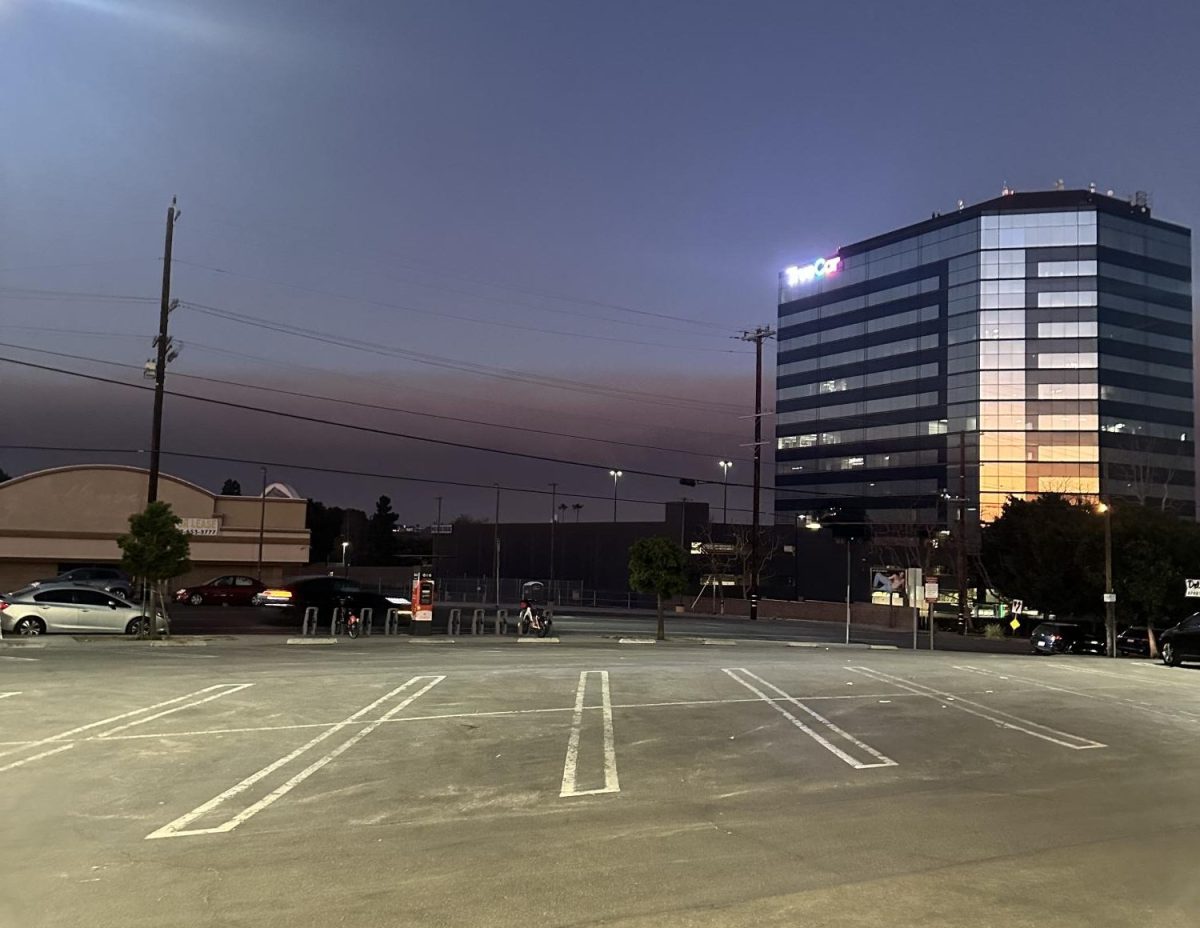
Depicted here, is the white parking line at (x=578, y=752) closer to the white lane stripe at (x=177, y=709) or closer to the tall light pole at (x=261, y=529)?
the white lane stripe at (x=177, y=709)

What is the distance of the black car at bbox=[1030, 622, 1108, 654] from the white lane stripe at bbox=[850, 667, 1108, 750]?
68.6ft

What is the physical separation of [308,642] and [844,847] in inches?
869

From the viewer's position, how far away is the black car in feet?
125

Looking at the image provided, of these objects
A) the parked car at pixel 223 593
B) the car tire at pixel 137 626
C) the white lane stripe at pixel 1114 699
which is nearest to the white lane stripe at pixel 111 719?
the car tire at pixel 137 626

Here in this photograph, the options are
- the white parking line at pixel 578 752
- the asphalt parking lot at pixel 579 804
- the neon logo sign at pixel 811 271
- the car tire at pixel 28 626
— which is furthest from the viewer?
the neon logo sign at pixel 811 271

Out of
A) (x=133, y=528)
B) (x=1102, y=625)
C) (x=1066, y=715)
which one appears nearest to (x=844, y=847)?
(x=1066, y=715)

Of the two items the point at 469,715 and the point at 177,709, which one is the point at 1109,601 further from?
the point at 177,709

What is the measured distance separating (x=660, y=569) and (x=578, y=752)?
22519mm

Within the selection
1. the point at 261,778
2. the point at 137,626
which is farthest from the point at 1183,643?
the point at 137,626

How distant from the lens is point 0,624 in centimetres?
2495

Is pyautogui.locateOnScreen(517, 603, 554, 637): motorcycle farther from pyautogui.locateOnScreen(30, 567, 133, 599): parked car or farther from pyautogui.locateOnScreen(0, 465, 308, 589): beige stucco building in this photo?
pyautogui.locateOnScreen(0, 465, 308, 589): beige stucco building

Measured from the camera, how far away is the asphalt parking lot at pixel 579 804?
19.7ft

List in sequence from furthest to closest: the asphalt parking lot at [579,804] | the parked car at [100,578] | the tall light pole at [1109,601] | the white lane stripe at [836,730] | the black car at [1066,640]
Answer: the parked car at [100,578] < the black car at [1066,640] < the tall light pole at [1109,601] < the white lane stripe at [836,730] < the asphalt parking lot at [579,804]

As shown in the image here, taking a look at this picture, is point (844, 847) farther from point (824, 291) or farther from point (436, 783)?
point (824, 291)
